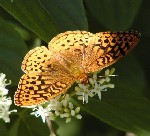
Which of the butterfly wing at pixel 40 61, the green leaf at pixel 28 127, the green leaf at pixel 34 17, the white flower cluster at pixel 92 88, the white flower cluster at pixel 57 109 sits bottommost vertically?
the green leaf at pixel 28 127

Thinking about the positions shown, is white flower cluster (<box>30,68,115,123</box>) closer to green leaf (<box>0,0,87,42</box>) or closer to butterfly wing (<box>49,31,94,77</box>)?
butterfly wing (<box>49,31,94,77</box>)

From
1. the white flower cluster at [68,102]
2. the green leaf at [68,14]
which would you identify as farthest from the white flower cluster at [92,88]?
the green leaf at [68,14]

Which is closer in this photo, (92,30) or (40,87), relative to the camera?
(40,87)

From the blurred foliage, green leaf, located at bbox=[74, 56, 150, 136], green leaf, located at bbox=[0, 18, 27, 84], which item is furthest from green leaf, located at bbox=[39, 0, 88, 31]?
green leaf, located at bbox=[74, 56, 150, 136]

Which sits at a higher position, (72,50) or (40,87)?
(72,50)

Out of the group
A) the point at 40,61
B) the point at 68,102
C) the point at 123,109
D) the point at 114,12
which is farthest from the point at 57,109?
the point at 114,12

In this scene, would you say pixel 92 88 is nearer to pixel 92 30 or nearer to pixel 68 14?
pixel 68 14

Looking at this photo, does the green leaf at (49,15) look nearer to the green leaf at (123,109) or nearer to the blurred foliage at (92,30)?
the blurred foliage at (92,30)
